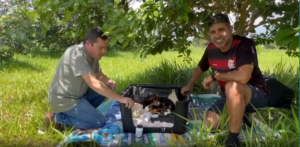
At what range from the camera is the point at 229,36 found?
2.92 m

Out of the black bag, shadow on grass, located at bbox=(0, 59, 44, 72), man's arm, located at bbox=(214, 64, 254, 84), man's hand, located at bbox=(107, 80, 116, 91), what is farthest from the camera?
shadow on grass, located at bbox=(0, 59, 44, 72)

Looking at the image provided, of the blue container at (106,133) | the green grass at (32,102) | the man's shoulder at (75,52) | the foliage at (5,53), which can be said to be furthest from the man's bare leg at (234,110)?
the foliage at (5,53)

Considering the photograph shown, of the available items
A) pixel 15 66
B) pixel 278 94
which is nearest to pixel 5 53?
pixel 15 66

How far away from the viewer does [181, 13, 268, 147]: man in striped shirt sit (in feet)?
8.32

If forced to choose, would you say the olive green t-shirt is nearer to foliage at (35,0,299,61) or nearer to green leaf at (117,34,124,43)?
foliage at (35,0,299,61)

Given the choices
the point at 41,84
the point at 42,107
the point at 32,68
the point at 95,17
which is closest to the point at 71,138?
the point at 42,107

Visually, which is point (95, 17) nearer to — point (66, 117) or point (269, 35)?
point (66, 117)

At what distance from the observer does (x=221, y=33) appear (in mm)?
2877

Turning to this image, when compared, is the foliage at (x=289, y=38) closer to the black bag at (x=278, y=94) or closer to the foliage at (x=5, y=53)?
the black bag at (x=278, y=94)

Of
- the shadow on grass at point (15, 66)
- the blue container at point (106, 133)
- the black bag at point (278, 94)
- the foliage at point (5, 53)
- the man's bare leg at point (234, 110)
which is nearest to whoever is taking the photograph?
the man's bare leg at point (234, 110)

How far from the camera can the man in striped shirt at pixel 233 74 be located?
2.54 metres

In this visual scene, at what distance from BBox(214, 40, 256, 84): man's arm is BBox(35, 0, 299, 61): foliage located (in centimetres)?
30

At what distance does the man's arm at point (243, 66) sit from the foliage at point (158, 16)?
0.99 ft

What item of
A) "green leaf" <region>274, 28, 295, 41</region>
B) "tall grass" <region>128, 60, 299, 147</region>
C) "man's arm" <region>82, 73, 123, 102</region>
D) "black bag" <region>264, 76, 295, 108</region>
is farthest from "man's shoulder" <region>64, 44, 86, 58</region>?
"black bag" <region>264, 76, 295, 108</region>
